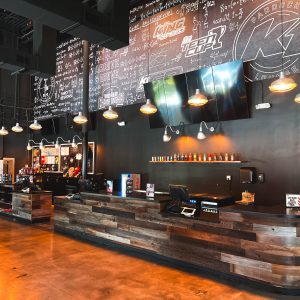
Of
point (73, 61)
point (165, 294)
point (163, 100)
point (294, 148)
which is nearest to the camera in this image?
point (165, 294)

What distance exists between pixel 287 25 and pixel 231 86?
1.48 metres

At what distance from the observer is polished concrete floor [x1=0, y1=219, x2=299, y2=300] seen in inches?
140

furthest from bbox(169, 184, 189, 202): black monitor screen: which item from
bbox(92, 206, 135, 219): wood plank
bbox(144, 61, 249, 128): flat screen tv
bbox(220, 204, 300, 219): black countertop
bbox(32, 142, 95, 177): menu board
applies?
bbox(32, 142, 95, 177): menu board

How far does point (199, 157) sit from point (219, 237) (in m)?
2.97

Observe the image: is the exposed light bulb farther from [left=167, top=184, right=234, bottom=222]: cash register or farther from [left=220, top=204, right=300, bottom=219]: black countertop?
[left=220, top=204, right=300, bottom=219]: black countertop

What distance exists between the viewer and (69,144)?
35.5 feet

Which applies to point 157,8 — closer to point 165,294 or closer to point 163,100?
point 163,100

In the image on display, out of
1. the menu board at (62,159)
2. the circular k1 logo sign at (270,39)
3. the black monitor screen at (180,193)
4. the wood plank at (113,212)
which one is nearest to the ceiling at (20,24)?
the circular k1 logo sign at (270,39)

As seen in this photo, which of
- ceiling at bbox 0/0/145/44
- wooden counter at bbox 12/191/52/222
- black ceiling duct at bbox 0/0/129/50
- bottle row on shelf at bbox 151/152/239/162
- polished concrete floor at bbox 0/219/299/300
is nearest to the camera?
polished concrete floor at bbox 0/219/299/300

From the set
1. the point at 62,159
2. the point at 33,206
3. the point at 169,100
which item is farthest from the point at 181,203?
the point at 62,159

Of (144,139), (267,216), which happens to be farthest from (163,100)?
(267,216)

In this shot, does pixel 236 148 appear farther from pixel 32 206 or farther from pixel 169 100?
pixel 32 206

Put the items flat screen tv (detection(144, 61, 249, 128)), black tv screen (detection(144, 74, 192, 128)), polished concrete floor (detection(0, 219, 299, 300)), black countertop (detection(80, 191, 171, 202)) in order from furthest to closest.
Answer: black tv screen (detection(144, 74, 192, 128))
flat screen tv (detection(144, 61, 249, 128))
black countertop (detection(80, 191, 171, 202))
polished concrete floor (detection(0, 219, 299, 300))

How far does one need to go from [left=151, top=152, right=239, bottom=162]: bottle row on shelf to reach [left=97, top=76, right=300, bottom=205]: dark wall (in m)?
0.12
